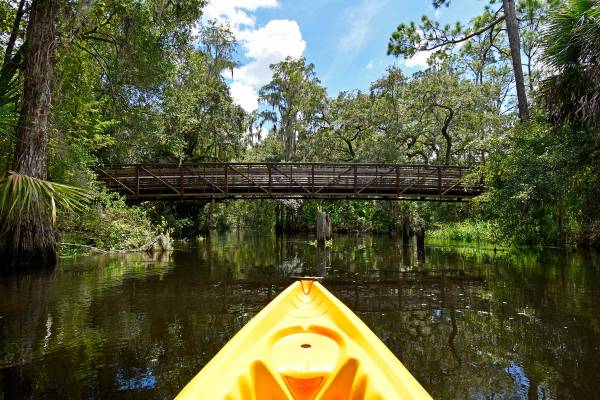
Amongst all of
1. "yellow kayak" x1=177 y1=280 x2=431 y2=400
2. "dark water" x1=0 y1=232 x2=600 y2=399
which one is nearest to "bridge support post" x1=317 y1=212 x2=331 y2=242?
"dark water" x1=0 y1=232 x2=600 y2=399

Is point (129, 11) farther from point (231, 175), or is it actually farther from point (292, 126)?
point (292, 126)

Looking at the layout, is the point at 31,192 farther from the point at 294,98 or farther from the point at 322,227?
the point at 294,98

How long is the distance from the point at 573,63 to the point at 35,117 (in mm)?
11021

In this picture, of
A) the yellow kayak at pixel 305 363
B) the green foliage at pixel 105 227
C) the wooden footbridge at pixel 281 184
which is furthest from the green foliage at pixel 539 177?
the green foliage at pixel 105 227

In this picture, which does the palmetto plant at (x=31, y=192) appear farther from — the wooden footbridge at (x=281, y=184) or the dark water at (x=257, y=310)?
the wooden footbridge at (x=281, y=184)

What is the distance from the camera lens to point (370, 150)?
25.0m

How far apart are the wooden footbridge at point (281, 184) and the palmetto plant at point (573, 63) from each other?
8.55m

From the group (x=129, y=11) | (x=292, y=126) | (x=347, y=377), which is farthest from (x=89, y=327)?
(x=292, y=126)

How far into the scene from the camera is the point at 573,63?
7.71m

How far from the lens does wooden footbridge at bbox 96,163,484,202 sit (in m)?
16.9

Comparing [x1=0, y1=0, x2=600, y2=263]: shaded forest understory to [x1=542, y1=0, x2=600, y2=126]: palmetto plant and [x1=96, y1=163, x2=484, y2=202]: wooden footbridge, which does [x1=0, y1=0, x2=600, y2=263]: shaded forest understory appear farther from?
[x1=96, y1=163, x2=484, y2=202]: wooden footbridge

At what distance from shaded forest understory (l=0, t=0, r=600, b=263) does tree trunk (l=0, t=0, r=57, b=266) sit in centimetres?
3

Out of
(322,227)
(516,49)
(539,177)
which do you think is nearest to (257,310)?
(539,177)

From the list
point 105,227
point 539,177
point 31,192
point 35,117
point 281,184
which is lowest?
point 105,227
